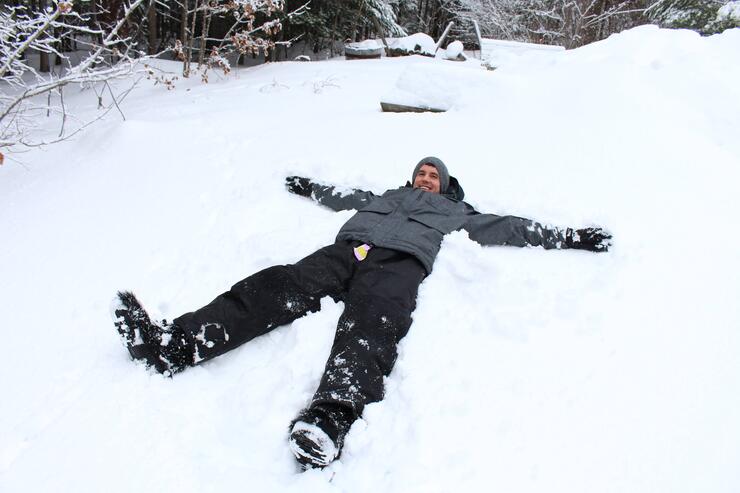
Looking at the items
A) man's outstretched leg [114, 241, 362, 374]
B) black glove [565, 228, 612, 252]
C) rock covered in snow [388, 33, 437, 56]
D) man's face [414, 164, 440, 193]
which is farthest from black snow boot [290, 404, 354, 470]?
rock covered in snow [388, 33, 437, 56]

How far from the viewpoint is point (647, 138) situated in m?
3.75

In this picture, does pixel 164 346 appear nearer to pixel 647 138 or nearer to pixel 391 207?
pixel 391 207

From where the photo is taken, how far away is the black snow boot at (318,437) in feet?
5.15

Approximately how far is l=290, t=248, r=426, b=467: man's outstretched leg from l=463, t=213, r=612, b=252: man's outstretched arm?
53 cm

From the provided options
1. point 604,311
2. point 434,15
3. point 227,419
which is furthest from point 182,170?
point 434,15

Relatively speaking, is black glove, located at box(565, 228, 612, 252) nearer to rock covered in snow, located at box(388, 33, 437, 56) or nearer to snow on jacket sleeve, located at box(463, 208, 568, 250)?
snow on jacket sleeve, located at box(463, 208, 568, 250)

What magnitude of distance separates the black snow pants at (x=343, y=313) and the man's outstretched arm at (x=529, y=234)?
0.53 m

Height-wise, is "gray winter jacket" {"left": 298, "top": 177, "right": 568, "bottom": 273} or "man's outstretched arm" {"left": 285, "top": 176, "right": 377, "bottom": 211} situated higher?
"gray winter jacket" {"left": 298, "top": 177, "right": 568, "bottom": 273}

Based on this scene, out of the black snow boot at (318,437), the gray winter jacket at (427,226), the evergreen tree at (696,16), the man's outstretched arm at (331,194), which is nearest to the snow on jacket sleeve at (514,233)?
the gray winter jacket at (427,226)

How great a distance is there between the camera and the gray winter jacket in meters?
2.53

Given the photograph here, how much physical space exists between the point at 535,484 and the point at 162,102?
7.25m

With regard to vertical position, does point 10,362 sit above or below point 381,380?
below

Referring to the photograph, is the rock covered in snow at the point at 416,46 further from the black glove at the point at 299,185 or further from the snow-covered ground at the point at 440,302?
the black glove at the point at 299,185

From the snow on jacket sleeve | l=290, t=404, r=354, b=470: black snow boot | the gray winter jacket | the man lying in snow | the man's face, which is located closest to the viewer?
l=290, t=404, r=354, b=470: black snow boot
